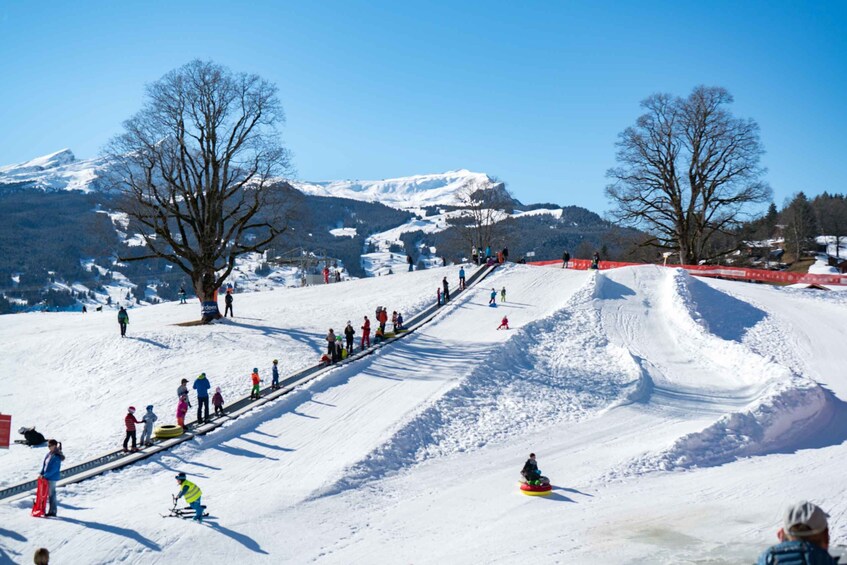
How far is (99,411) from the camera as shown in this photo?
77.2ft

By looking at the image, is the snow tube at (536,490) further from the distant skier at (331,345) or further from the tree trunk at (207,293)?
the tree trunk at (207,293)

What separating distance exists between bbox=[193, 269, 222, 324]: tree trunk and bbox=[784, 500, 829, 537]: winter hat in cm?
3411

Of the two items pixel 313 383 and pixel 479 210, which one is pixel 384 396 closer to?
pixel 313 383

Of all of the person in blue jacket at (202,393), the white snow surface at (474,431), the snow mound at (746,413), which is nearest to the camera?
the white snow surface at (474,431)

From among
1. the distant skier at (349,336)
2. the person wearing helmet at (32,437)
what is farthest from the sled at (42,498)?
the distant skier at (349,336)

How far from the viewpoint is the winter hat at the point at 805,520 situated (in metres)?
4.37

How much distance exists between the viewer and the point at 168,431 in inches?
773

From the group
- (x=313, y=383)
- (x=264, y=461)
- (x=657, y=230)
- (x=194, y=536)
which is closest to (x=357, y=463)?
(x=264, y=461)

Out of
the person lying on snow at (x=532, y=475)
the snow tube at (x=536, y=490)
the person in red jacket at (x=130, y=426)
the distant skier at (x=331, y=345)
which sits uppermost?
the distant skier at (x=331, y=345)

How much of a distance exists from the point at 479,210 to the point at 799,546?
68344mm

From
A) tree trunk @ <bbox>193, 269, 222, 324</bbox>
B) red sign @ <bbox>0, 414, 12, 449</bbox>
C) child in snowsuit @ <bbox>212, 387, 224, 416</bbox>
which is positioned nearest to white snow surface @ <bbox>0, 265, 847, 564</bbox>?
child in snowsuit @ <bbox>212, 387, 224, 416</bbox>

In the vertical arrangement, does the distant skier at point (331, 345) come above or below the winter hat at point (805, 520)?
below

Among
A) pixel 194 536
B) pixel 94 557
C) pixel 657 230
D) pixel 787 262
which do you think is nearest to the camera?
pixel 94 557

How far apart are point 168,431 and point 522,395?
12.2 meters
